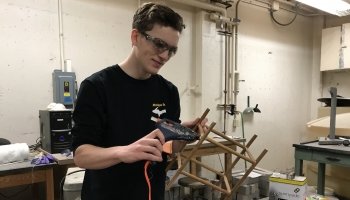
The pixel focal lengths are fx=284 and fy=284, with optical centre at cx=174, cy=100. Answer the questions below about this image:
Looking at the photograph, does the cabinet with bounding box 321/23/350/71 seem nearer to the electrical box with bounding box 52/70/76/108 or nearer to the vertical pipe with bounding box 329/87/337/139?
the vertical pipe with bounding box 329/87/337/139

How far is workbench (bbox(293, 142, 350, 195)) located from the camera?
2693mm

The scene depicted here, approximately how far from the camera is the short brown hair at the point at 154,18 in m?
0.98

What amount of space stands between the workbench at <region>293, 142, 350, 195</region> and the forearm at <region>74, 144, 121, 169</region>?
255 cm

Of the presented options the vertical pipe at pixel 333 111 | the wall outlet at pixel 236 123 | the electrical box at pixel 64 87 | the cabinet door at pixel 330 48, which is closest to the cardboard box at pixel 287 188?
the vertical pipe at pixel 333 111

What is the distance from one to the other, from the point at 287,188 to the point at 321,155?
1.66 feet

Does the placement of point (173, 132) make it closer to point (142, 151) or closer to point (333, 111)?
point (142, 151)

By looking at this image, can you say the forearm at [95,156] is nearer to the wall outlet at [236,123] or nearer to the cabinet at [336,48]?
the wall outlet at [236,123]

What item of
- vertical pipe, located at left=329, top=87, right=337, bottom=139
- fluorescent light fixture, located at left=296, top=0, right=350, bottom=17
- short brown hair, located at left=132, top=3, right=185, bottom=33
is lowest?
vertical pipe, located at left=329, top=87, right=337, bottom=139

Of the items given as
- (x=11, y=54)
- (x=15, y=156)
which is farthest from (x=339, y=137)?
(x=11, y=54)

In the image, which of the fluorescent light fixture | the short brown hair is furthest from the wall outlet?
the short brown hair

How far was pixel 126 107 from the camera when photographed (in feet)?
3.39

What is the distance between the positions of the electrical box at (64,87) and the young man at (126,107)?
1.81 metres

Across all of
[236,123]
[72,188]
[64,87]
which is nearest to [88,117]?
[72,188]

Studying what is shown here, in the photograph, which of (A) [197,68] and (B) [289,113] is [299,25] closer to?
(B) [289,113]
